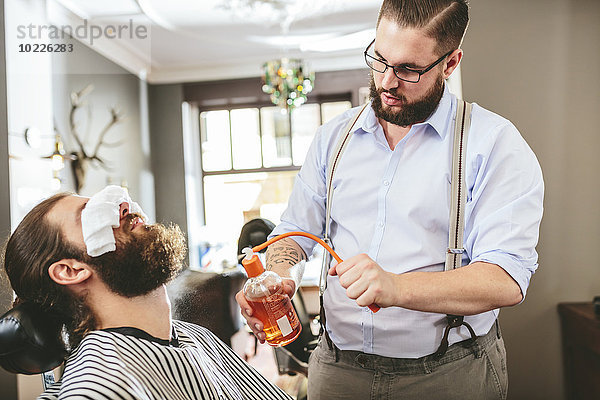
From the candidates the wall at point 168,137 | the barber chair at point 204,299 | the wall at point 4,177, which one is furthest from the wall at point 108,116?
the barber chair at point 204,299

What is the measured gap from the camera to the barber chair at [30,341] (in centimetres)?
114

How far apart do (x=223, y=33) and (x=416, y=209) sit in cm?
438

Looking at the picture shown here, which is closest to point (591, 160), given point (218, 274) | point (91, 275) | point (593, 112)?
point (593, 112)

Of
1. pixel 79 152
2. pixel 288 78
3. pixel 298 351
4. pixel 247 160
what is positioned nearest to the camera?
pixel 298 351

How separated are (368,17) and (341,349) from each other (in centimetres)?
410

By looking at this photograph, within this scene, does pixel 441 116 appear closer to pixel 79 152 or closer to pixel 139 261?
pixel 139 261

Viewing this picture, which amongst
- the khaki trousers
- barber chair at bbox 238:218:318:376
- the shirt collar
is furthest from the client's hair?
barber chair at bbox 238:218:318:376

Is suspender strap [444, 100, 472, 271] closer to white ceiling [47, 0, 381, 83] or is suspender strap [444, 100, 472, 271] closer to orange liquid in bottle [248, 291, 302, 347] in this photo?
orange liquid in bottle [248, 291, 302, 347]

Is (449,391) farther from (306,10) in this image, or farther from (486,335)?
(306,10)

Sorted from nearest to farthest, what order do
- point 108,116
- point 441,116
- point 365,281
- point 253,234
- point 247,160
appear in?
1. point 365,281
2. point 441,116
3. point 253,234
4. point 108,116
5. point 247,160

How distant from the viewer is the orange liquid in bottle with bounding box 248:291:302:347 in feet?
4.11

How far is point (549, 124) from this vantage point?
238 cm

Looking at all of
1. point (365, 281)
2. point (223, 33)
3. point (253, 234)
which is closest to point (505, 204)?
point (365, 281)

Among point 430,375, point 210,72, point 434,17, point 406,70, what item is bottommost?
point 430,375
